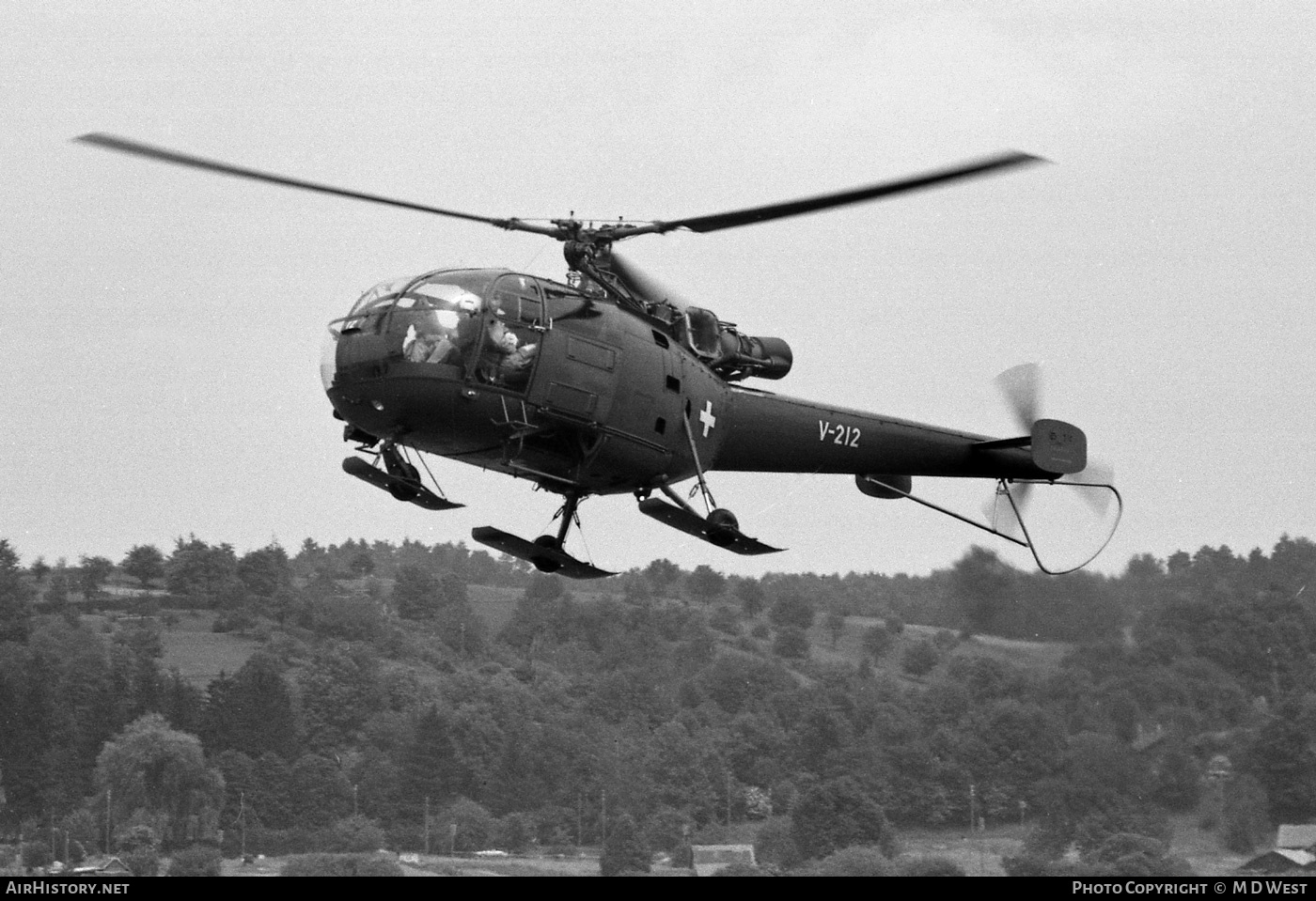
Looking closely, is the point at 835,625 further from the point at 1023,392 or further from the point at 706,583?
the point at 1023,392

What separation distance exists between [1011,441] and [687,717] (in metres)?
34.2

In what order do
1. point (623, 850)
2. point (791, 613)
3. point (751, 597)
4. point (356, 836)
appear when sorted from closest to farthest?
point (623, 850) → point (356, 836) → point (791, 613) → point (751, 597)

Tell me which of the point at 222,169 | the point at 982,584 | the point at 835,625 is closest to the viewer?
the point at 222,169

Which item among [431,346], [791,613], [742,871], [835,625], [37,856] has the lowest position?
[742,871]

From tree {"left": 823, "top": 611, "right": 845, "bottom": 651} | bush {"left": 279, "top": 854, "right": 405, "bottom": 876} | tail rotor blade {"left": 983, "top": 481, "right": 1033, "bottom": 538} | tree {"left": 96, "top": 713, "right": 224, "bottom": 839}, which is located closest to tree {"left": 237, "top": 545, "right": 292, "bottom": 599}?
tree {"left": 96, "top": 713, "right": 224, "bottom": 839}

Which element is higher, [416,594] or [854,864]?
[416,594]

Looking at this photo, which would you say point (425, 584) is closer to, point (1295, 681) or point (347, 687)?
point (347, 687)

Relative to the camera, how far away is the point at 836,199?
21.2 meters

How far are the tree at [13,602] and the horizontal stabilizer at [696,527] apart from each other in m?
46.3

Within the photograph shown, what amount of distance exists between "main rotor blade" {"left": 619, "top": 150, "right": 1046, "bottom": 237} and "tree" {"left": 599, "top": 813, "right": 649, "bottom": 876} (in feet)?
89.2

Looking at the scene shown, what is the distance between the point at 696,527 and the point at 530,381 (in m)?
2.85

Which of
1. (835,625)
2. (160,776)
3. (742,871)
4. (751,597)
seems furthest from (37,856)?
(751,597)

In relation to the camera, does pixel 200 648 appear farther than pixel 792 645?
Yes
